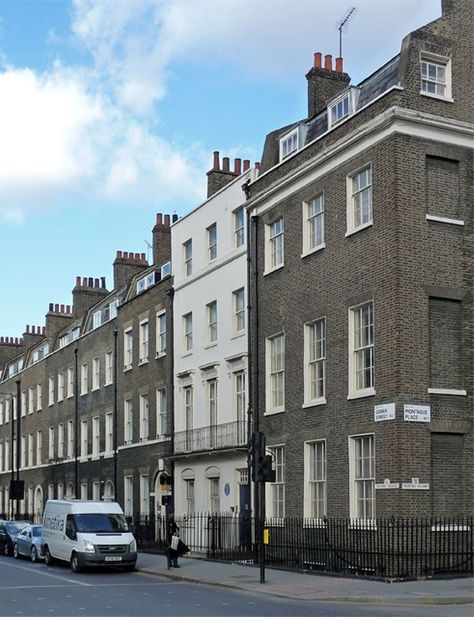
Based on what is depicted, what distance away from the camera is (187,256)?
38.4 m

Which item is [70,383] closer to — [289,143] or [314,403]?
[289,143]

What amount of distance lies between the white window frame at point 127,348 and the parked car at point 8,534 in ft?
27.0

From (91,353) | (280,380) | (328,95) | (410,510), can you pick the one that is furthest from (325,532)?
(91,353)

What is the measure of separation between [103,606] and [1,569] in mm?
11813

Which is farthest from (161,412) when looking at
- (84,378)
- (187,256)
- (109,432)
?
(84,378)

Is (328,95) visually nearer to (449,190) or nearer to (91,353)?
(449,190)

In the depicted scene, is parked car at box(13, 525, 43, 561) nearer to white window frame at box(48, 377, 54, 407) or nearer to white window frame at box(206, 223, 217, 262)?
white window frame at box(206, 223, 217, 262)

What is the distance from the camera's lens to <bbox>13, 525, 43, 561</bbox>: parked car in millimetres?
32969

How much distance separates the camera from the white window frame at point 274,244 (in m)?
30.1

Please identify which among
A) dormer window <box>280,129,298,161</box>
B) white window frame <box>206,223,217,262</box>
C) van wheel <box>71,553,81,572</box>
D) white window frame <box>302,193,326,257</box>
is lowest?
van wheel <box>71,553,81,572</box>

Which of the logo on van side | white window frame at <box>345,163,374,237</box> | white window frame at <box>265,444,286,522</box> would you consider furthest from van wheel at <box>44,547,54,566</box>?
white window frame at <box>345,163,374,237</box>

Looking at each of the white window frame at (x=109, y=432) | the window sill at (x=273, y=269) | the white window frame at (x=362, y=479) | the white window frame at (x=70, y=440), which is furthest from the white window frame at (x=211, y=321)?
the white window frame at (x=70, y=440)

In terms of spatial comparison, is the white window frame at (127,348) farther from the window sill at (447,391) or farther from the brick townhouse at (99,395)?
the window sill at (447,391)

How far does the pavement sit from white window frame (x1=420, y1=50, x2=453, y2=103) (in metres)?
11.8
